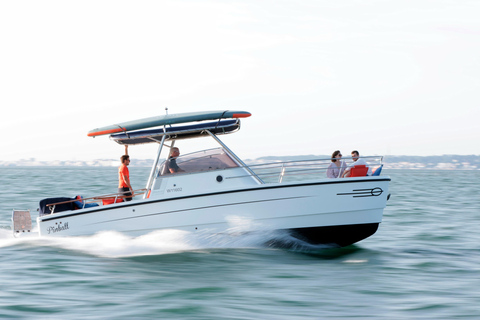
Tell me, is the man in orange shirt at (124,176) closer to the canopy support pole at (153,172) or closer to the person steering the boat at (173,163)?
the canopy support pole at (153,172)

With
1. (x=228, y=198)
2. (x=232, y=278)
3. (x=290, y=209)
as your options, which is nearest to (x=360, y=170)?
(x=290, y=209)

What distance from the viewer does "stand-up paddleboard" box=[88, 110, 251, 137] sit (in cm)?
932

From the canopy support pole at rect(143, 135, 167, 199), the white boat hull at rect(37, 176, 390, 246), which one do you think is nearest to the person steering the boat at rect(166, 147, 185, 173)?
the canopy support pole at rect(143, 135, 167, 199)

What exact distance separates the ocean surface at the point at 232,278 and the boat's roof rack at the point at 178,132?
169 centimetres

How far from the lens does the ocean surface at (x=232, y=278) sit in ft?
19.1

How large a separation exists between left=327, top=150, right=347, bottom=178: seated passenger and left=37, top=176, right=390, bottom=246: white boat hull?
446 millimetres

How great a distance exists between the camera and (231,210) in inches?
345

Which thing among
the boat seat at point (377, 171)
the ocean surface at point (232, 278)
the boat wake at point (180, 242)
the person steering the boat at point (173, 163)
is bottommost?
the ocean surface at point (232, 278)

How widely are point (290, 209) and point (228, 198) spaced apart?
98 centimetres

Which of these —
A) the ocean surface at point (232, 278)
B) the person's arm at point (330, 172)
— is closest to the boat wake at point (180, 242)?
the ocean surface at point (232, 278)

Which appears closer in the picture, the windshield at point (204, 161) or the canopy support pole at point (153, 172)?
the windshield at point (204, 161)

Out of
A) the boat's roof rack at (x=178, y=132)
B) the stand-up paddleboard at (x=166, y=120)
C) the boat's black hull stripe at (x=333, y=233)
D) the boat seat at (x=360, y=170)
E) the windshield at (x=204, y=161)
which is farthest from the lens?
the boat's roof rack at (x=178, y=132)

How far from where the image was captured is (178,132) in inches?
379

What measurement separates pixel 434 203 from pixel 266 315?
50.7ft
